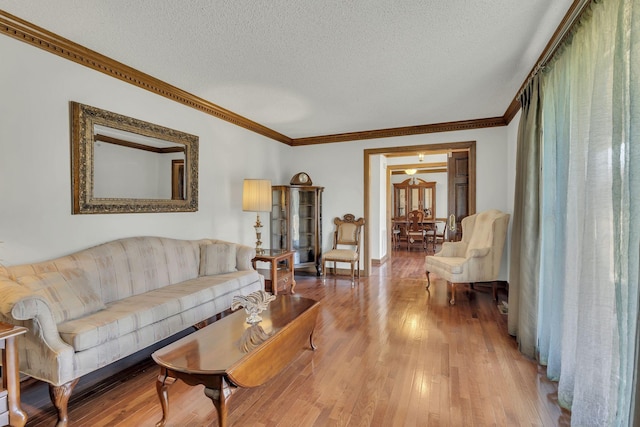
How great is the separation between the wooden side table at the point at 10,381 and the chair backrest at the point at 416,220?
815 centimetres

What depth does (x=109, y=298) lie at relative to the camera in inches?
101

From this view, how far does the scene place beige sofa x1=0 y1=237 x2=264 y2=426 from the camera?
178 centimetres

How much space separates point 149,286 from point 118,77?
1.94 meters

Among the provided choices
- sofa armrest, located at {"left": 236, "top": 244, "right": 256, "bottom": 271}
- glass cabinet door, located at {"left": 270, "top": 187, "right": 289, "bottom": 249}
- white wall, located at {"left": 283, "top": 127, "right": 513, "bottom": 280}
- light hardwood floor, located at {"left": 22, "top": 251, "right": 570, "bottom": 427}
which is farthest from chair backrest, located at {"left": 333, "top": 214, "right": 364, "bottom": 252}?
light hardwood floor, located at {"left": 22, "top": 251, "right": 570, "bottom": 427}

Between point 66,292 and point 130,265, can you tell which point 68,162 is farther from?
point 66,292

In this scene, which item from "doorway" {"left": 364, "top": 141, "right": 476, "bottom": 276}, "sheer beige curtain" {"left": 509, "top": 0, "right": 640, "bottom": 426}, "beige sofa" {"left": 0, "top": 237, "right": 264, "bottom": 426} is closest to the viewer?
"sheer beige curtain" {"left": 509, "top": 0, "right": 640, "bottom": 426}

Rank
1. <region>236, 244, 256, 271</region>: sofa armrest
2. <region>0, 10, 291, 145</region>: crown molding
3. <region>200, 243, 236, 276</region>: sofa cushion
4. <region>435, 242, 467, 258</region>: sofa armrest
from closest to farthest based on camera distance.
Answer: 1. <region>0, 10, 291, 145</region>: crown molding
2. <region>200, 243, 236, 276</region>: sofa cushion
3. <region>236, 244, 256, 271</region>: sofa armrest
4. <region>435, 242, 467, 258</region>: sofa armrest

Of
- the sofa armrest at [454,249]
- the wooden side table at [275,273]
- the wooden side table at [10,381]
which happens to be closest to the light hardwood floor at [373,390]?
the wooden side table at [10,381]

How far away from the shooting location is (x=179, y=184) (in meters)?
3.65

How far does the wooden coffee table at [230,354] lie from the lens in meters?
1.57

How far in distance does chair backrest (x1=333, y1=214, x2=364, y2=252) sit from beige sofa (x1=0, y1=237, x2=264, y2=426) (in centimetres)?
217

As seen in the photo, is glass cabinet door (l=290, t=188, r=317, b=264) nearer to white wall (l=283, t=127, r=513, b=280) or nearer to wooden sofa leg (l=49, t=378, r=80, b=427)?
white wall (l=283, t=127, r=513, b=280)

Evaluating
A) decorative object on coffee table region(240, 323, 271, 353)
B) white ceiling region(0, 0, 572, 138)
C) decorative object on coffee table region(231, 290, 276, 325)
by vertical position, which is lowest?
decorative object on coffee table region(240, 323, 271, 353)

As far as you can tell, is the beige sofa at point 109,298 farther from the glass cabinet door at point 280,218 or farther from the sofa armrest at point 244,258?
the glass cabinet door at point 280,218
